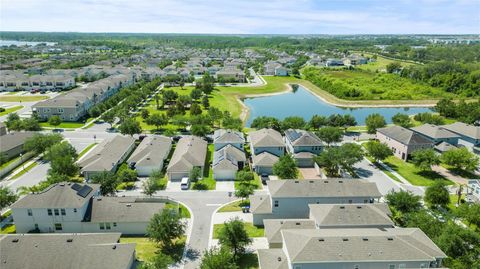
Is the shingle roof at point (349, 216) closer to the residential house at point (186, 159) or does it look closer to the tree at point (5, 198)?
the residential house at point (186, 159)

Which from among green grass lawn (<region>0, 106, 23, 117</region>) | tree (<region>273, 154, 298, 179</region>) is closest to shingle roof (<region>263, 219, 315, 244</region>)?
tree (<region>273, 154, 298, 179</region>)

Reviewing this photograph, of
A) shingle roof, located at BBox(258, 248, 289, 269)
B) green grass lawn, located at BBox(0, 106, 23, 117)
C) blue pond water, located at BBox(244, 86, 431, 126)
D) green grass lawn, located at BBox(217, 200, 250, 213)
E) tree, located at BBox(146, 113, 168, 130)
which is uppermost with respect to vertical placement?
tree, located at BBox(146, 113, 168, 130)

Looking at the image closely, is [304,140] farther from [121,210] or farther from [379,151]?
[121,210]

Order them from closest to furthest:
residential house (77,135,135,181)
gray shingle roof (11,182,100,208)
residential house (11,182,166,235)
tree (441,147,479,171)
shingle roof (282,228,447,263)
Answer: shingle roof (282,228,447,263) → residential house (11,182,166,235) → gray shingle roof (11,182,100,208) → residential house (77,135,135,181) → tree (441,147,479,171)

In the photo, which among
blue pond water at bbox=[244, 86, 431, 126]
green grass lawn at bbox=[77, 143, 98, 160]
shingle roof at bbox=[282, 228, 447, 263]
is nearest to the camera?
shingle roof at bbox=[282, 228, 447, 263]

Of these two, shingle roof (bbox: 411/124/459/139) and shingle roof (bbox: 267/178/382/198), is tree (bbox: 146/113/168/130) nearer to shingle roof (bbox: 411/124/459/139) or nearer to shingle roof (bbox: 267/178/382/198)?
shingle roof (bbox: 267/178/382/198)

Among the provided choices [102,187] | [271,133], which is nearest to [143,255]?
[102,187]

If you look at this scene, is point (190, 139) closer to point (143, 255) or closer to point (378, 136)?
point (143, 255)
